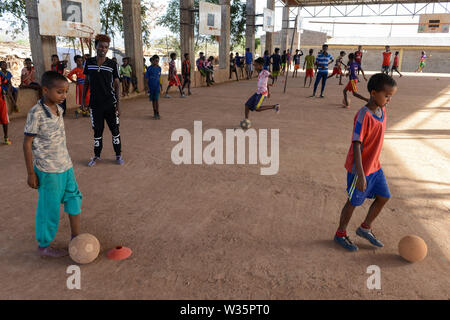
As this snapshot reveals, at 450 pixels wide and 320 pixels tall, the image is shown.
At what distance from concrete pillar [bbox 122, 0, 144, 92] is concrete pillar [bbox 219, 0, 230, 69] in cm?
838

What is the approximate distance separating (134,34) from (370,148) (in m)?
11.6

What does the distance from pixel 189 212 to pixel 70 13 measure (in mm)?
8494

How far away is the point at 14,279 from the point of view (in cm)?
258

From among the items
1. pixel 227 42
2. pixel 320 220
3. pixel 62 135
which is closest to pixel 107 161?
pixel 62 135

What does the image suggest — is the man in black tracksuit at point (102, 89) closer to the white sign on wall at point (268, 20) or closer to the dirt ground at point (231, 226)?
the dirt ground at point (231, 226)

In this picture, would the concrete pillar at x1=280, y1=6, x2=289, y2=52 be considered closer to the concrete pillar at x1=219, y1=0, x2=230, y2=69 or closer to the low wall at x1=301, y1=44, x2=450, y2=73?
the low wall at x1=301, y1=44, x2=450, y2=73

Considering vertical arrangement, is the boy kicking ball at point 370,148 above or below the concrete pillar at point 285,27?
below

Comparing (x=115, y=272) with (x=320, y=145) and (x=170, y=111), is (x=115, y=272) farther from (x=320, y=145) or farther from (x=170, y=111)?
(x=170, y=111)

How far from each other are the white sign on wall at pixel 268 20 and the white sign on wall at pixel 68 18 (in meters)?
15.5

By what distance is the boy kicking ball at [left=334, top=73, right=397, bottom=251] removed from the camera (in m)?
2.76

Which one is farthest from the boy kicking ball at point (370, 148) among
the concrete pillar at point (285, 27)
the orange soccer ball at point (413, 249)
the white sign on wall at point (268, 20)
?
the concrete pillar at point (285, 27)

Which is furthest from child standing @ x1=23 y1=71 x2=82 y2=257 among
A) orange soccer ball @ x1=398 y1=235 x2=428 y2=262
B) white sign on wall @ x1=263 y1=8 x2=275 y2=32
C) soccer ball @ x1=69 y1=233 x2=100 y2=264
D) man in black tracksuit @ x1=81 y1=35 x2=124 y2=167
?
white sign on wall @ x1=263 y1=8 x2=275 y2=32

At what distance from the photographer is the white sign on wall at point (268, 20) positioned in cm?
2355
